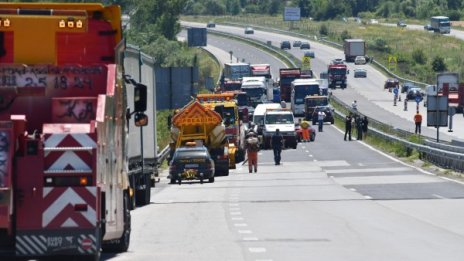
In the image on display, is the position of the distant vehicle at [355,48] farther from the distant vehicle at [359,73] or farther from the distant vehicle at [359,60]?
the distant vehicle at [359,73]

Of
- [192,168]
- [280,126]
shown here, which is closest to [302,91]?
[280,126]

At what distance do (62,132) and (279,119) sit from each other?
57.6 m

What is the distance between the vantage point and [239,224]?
24.1 m

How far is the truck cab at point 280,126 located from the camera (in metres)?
70.3

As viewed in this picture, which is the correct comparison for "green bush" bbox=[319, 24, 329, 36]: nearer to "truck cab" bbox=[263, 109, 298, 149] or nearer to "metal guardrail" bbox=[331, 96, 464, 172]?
"truck cab" bbox=[263, 109, 298, 149]

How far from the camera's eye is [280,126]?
71.1 metres

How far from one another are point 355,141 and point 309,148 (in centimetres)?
525

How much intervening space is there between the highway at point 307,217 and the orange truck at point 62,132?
2.11 metres

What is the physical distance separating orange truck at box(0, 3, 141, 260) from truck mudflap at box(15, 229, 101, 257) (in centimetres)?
1

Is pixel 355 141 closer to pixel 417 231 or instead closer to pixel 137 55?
pixel 137 55

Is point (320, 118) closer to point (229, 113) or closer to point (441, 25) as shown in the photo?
point (229, 113)

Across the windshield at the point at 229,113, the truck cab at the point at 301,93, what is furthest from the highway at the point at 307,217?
the truck cab at the point at 301,93

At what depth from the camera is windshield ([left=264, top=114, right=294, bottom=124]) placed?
2826 inches

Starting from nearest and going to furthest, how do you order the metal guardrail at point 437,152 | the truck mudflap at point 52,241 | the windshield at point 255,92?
the truck mudflap at point 52,241 < the metal guardrail at point 437,152 < the windshield at point 255,92
